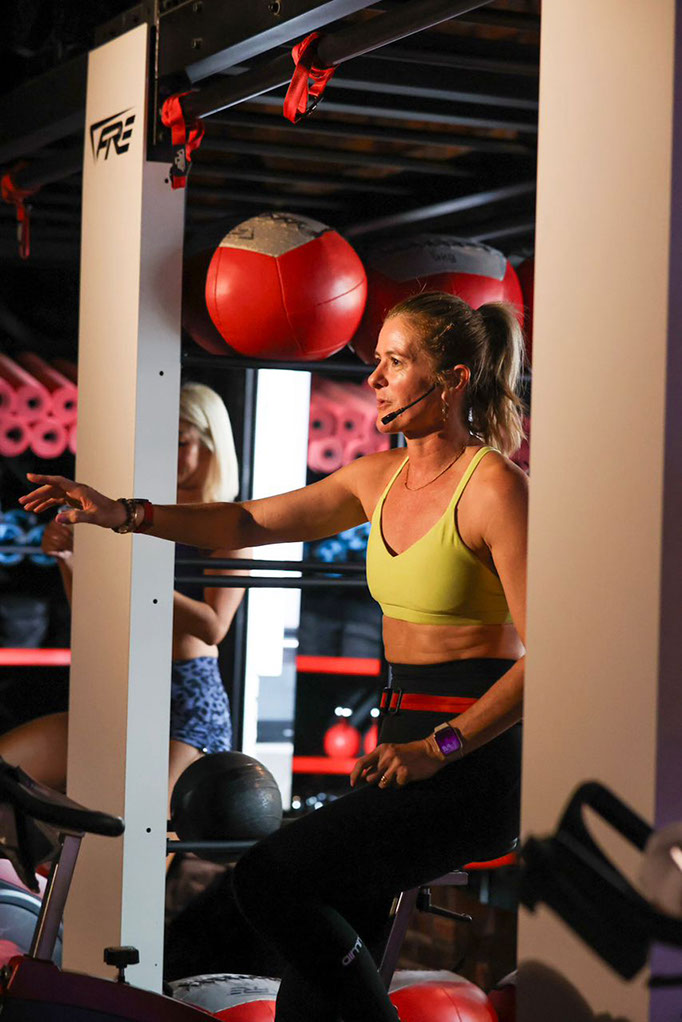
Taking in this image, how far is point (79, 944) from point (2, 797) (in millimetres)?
1290

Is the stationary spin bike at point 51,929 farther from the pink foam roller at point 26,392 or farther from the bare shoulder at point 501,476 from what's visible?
the pink foam roller at point 26,392

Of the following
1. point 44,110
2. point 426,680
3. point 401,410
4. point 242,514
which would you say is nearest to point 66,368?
point 44,110

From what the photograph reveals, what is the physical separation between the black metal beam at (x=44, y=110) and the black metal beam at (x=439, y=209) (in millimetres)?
974

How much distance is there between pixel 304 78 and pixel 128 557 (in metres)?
1.13

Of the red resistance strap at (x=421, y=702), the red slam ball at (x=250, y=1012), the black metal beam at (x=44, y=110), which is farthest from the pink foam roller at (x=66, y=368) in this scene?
the red resistance strap at (x=421, y=702)

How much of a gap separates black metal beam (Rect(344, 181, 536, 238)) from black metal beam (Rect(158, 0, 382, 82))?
3.78 ft

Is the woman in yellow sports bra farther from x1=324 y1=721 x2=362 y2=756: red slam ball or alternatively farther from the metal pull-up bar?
x1=324 y1=721 x2=362 y2=756: red slam ball

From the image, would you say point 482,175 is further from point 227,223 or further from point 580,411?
point 580,411

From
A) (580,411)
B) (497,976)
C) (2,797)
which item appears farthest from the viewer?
(497,976)

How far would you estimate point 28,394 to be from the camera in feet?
18.9

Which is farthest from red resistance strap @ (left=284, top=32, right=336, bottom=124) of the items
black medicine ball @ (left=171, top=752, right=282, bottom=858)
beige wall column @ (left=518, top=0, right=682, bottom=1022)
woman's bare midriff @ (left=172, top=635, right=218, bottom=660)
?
woman's bare midriff @ (left=172, top=635, right=218, bottom=660)

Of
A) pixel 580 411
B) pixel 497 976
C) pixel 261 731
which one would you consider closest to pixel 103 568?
pixel 580 411

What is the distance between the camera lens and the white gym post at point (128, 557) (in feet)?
10.3

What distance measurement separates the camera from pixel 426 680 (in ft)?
7.91
